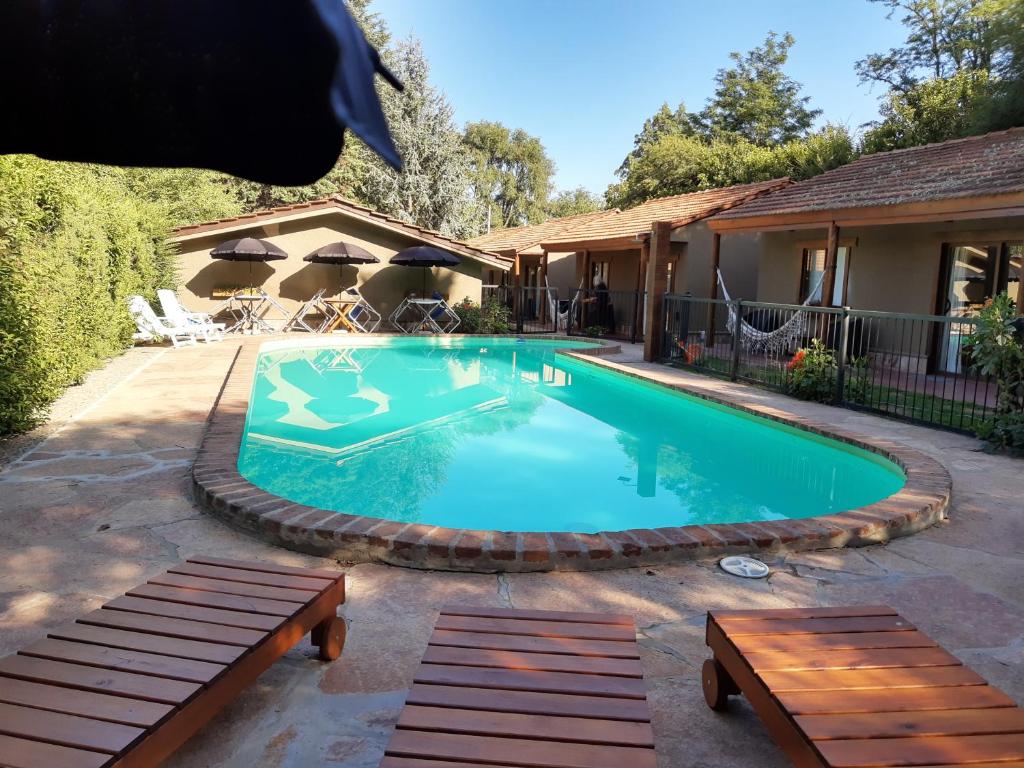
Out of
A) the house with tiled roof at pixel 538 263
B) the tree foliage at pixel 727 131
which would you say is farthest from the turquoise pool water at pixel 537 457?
the tree foliage at pixel 727 131

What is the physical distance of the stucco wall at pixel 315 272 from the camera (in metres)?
17.4

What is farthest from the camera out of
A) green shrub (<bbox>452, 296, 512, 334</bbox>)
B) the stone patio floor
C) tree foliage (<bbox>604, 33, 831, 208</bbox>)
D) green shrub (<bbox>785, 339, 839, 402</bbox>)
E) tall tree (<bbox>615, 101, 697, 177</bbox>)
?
tall tree (<bbox>615, 101, 697, 177</bbox>)

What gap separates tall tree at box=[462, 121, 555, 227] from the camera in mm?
45156

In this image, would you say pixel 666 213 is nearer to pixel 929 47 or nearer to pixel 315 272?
pixel 315 272

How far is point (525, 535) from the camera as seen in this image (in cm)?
374

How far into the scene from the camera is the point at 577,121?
3859cm

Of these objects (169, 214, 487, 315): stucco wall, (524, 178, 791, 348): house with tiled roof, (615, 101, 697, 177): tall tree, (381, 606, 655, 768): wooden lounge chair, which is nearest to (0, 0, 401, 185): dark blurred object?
(381, 606, 655, 768): wooden lounge chair

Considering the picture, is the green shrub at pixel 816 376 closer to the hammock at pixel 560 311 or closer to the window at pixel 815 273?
the window at pixel 815 273

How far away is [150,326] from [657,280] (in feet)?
30.2

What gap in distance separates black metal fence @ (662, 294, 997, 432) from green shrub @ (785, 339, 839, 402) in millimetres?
12

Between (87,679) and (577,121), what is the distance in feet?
131

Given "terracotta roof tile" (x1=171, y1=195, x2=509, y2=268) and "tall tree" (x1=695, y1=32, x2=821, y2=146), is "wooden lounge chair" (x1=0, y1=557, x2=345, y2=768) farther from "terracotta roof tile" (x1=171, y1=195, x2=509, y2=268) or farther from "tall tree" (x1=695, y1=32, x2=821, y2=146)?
"tall tree" (x1=695, y1=32, x2=821, y2=146)

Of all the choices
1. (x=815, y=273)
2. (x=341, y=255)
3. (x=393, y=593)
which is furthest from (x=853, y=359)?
(x=341, y=255)

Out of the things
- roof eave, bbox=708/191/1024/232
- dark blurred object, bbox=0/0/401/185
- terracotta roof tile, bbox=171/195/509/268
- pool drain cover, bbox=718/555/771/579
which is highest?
terracotta roof tile, bbox=171/195/509/268
